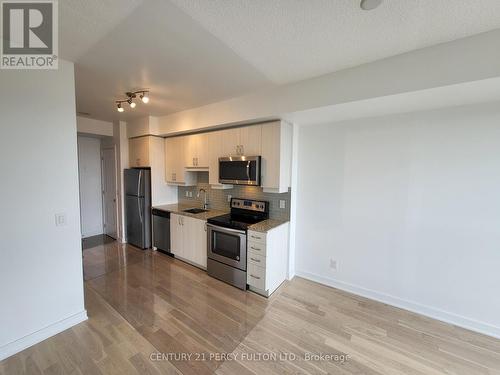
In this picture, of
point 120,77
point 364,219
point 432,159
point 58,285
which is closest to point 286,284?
point 364,219

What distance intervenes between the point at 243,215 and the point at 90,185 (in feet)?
13.1

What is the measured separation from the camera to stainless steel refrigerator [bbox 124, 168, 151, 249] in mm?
4152

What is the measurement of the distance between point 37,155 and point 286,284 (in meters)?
3.20

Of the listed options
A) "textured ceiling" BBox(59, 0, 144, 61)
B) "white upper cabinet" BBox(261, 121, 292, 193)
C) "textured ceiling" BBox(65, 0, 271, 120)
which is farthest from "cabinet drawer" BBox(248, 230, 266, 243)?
"textured ceiling" BBox(59, 0, 144, 61)

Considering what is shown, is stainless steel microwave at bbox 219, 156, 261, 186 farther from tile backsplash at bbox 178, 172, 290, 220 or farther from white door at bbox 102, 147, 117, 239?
white door at bbox 102, 147, 117, 239

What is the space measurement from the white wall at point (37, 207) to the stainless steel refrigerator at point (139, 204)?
6.65 ft

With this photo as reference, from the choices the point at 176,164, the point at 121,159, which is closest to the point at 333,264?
the point at 176,164

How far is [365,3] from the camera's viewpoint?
1295 mm

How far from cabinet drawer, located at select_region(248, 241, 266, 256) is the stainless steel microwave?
0.80m

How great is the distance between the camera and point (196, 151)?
12.2ft

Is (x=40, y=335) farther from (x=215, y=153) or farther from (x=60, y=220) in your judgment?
(x=215, y=153)

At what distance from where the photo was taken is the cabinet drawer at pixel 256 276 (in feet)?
8.79

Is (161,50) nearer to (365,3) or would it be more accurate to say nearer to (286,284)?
(365,3)

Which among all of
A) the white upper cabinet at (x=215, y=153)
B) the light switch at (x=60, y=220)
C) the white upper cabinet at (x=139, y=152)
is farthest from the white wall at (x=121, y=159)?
the light switch at (x=60, y=220)
